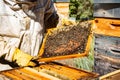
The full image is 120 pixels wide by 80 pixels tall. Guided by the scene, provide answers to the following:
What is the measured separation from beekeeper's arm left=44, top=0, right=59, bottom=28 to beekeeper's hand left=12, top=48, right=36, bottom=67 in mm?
1258

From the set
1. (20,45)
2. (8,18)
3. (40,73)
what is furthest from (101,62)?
(8,18)

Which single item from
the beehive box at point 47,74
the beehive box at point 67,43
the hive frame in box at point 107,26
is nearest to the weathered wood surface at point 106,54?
the hive frame in box at point 107,26

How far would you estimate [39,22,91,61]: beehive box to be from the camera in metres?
3.00

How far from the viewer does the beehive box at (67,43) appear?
9.84 feet

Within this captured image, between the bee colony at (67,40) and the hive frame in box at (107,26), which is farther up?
the hive frame in box at (107,26)

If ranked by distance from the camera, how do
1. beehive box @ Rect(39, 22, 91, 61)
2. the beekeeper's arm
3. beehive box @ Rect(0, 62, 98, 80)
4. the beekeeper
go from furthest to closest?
the beekeeper's arm < the beekeeper < beehive box @ Rect(39, 22, 91, 61) < beehive box @ Rect(0, 62, 98, 80)

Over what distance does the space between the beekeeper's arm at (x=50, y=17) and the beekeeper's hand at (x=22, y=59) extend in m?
1.26

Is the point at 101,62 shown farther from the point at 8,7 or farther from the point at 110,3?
the point at 8,7

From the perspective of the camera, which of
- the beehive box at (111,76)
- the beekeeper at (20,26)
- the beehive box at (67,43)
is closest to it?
the beehive box at (111,76)

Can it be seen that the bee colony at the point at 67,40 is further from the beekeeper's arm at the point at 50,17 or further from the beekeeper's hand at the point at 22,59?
the beekeeper's arm at the point at 50,17

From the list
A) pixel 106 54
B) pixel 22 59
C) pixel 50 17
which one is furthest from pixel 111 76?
pixel 50 17

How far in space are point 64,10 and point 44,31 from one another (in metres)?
3.63

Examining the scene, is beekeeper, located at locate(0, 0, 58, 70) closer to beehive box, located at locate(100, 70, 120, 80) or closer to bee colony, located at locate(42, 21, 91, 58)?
bee colony, located at locate(42, 21, 91, 58)

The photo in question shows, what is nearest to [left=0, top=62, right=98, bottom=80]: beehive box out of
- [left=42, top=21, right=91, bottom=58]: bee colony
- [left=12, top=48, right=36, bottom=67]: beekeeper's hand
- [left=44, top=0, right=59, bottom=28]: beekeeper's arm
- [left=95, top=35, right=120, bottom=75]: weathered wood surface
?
[left=12, top=48, right=36, bottom=67]: beekeeper's hand
